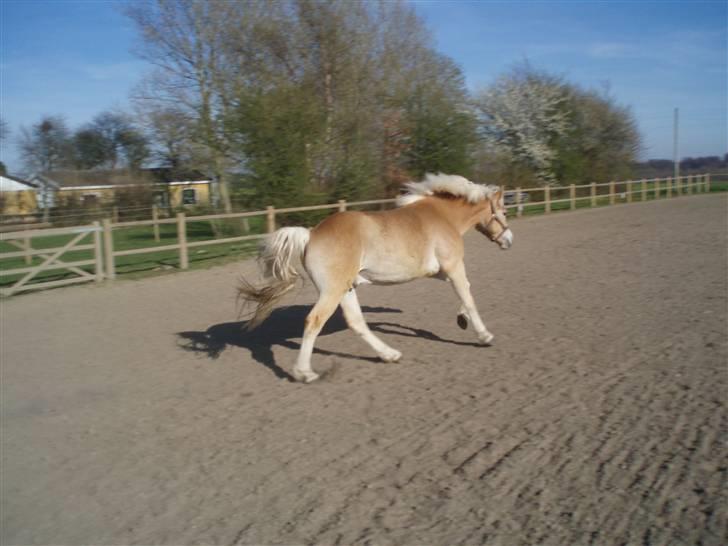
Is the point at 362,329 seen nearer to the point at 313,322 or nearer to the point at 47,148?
the point at 313,322

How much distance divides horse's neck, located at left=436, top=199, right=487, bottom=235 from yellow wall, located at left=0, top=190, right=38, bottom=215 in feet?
90.8

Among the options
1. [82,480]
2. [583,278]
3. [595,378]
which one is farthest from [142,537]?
[583,278]

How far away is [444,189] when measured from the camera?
691 centimetres

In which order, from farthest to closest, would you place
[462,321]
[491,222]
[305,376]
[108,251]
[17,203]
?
[17,203]
[108,251]
[491,222]
[462,321]
[305,376]

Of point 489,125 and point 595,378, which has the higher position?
point 489,125

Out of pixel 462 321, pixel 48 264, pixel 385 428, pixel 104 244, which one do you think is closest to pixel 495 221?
pixel 462 321

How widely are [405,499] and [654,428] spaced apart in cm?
185

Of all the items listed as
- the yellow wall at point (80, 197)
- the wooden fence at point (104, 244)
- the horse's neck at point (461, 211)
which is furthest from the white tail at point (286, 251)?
the yellow wall at point (80, 197)

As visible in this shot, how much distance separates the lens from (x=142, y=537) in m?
3.31

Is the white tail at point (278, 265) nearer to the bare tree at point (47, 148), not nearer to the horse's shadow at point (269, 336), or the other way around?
the horse's shadow at point (269, 336)

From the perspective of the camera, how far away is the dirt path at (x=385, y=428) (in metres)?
3.33

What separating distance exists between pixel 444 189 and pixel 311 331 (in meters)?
2.33

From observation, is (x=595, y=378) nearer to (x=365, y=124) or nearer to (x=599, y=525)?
(x=599, y=525)

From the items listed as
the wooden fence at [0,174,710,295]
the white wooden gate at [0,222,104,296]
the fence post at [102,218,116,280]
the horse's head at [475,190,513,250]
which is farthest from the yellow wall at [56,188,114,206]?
the horse's head at [475,190,513,250]
